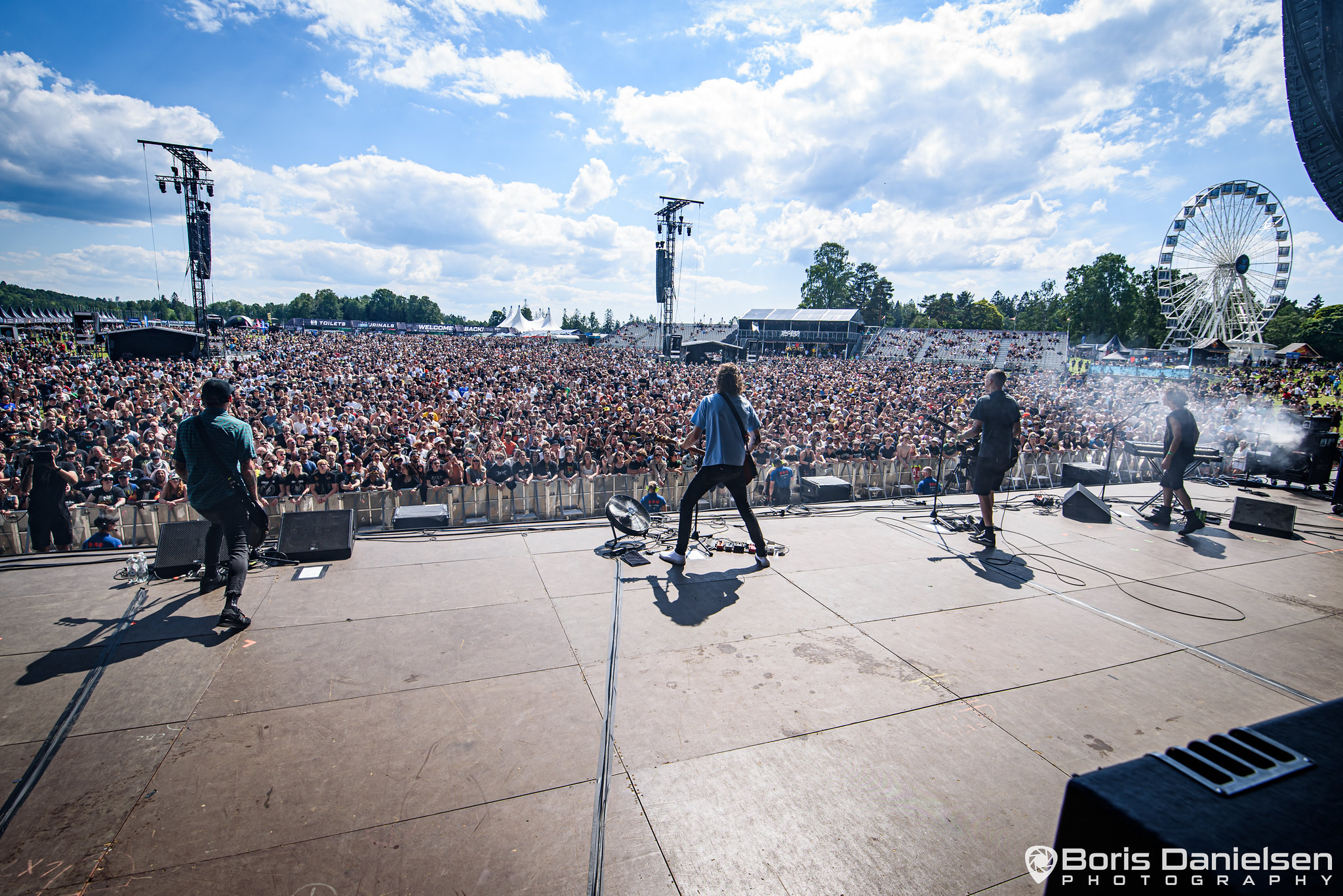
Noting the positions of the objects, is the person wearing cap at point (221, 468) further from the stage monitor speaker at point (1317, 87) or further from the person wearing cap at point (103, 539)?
the stage monitor speaker at point (1317, 87)

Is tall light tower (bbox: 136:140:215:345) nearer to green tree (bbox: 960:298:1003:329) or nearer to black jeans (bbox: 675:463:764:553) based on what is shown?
black jeans (bbox: 675:463:764:553)

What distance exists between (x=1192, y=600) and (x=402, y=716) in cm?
582

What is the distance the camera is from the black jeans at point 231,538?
3.96 metres

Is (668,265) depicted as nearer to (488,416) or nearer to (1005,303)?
(488,416)

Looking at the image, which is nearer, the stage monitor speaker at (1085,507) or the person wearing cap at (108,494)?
the stage monitor speaker at (1085,507)

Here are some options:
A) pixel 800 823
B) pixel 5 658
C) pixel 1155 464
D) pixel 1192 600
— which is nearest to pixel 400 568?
pixel 5 658

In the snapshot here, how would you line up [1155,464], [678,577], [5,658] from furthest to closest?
[1155,464] → [678,577] → [5,658]

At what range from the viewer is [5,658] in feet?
11.1

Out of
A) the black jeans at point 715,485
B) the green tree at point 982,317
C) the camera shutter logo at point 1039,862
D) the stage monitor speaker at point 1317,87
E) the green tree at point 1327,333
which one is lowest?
the camera shutter logo at point 1039,862

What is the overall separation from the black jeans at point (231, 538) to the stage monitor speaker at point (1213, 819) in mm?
4649

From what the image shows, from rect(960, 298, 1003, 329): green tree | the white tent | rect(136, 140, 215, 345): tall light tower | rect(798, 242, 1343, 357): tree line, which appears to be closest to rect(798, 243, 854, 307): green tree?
rect(798, 242, 1343, 357): tree line

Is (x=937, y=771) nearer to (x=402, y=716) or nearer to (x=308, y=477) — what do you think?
(x=402, y=716)

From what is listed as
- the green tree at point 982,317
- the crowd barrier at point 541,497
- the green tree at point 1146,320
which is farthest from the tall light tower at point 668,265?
the green tree at point 982,317

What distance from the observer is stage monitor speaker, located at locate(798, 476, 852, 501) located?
27.2 ft
